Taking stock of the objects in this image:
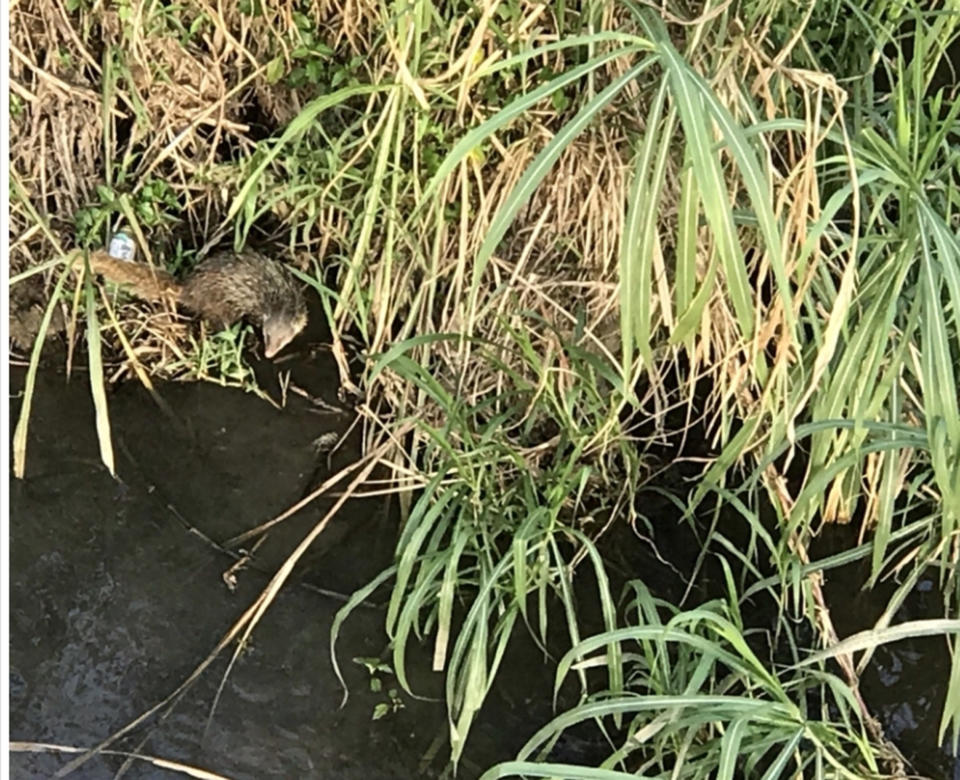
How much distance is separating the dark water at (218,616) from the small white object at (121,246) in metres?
0.20

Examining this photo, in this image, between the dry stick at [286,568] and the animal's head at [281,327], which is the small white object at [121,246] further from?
the dry stick at [286,568]

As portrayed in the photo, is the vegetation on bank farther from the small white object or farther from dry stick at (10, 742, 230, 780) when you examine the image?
dry stick at (10, 742, 230, 780)

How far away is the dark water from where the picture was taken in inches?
45.8

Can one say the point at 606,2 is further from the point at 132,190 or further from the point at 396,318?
the point at 132,190

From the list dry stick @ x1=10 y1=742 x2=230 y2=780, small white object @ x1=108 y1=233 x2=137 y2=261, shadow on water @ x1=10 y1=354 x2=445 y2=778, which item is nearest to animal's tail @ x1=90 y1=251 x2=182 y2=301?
small white object @ x1=108 y1=233 x2=137 y2=261

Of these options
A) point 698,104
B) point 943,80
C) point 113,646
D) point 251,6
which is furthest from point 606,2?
point 113,646

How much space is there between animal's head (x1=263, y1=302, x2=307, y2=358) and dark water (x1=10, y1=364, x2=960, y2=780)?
11cm

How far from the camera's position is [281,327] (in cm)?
154

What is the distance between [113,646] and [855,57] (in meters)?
1.12

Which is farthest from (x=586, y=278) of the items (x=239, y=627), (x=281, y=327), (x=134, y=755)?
(x=134, y=755)

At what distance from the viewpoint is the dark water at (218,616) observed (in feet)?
3.82

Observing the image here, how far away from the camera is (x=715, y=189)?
0.79m

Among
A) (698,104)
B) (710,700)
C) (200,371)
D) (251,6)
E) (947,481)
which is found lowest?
(200,371)

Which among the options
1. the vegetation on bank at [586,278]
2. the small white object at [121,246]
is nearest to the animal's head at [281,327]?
the vegetation on bank at [586,278]
